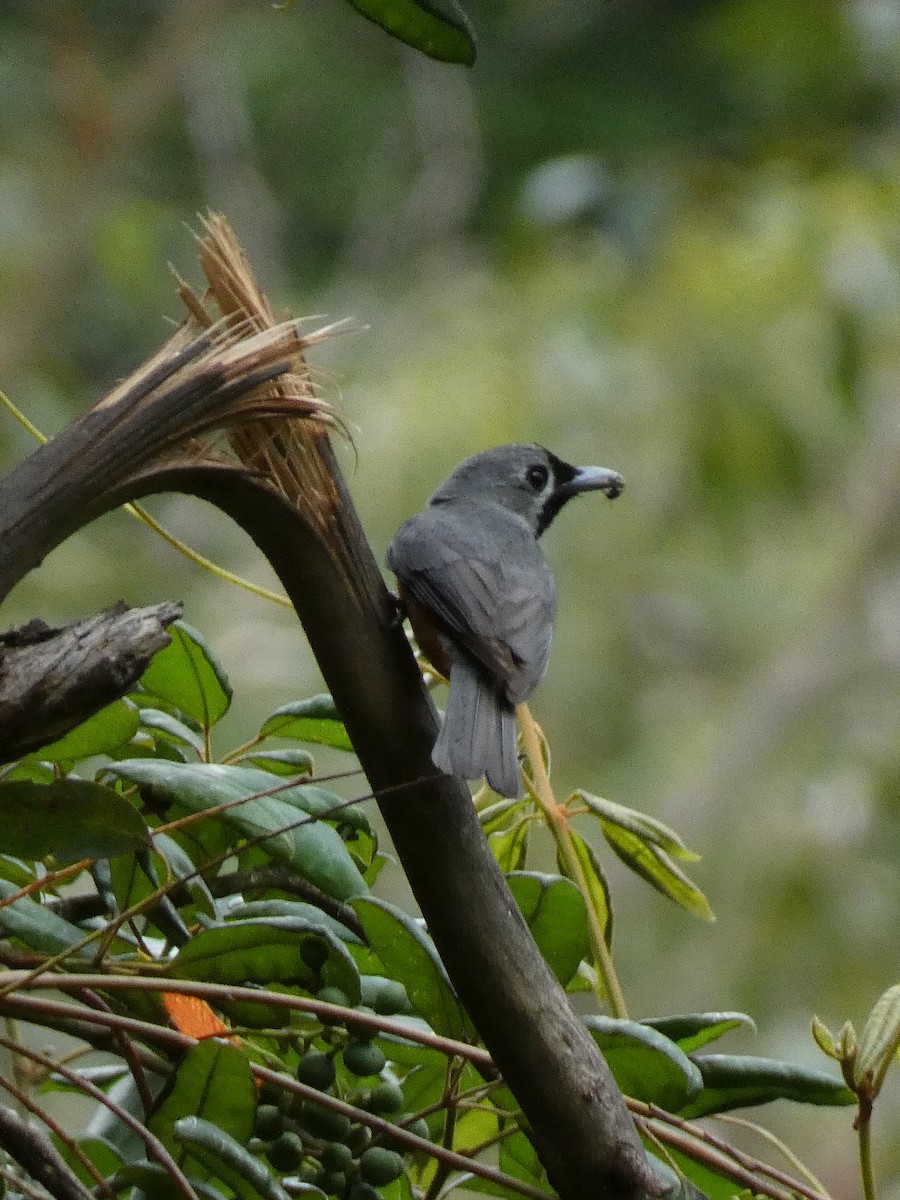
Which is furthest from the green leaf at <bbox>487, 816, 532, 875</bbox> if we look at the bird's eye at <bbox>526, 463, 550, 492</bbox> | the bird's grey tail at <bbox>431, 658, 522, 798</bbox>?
the bird's eye at <bbox>526, 463, 550, 492</bbox>

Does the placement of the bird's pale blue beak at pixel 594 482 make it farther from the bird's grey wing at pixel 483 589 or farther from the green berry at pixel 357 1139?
the green berry at pixel 357 1139

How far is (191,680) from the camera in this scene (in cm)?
136

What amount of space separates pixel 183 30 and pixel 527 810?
6.27m

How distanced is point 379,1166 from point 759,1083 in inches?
12.4

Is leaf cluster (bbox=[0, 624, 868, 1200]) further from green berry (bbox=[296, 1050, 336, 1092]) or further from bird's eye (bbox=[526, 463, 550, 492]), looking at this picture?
bird's eye (bbox=[526, 463, 550, 492])

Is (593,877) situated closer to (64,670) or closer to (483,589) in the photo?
(483,589)

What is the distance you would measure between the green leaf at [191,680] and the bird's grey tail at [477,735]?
0.64 feet

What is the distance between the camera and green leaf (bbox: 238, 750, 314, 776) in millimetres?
1396

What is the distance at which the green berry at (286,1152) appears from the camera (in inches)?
47.3

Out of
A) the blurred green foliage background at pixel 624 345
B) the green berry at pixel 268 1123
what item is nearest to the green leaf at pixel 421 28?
the green berry at pixel 268 1123

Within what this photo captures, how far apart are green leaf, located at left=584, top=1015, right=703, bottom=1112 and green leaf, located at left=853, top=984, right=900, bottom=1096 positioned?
0.12 m

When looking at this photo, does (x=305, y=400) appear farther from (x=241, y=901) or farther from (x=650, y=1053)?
(x=650, y=1053)

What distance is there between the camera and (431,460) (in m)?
5.02

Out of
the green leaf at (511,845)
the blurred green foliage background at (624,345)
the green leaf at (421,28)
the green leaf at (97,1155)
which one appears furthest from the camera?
the blurred green foliage background at (624,345)
